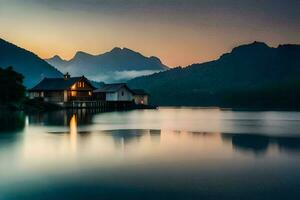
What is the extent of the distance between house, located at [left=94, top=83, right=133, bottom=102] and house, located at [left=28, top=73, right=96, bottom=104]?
3.71 meters

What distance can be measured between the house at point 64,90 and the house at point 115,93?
12.2ft

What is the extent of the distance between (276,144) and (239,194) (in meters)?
16.1

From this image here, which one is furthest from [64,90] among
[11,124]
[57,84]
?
[11,124]

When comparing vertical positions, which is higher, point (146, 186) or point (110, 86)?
point (110, 86)

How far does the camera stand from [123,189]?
46.4ft

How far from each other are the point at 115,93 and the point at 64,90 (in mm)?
14979

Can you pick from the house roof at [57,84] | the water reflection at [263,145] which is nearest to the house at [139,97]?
the house roof at [57,84]

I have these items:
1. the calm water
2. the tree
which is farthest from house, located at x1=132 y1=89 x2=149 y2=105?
the calm water

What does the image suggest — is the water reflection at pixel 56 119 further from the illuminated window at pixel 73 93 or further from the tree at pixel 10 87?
the illuminated window at pixel 73 93

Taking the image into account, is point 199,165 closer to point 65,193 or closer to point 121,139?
point 65,193

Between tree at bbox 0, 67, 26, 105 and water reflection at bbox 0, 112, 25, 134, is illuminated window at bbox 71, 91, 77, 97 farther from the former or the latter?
water reflection at bbox 0, 112, 25, 134

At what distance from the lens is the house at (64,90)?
104 metres

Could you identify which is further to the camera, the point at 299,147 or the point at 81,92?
the point at 81,92

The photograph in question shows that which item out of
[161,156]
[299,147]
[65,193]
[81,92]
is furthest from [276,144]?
[81,92]
